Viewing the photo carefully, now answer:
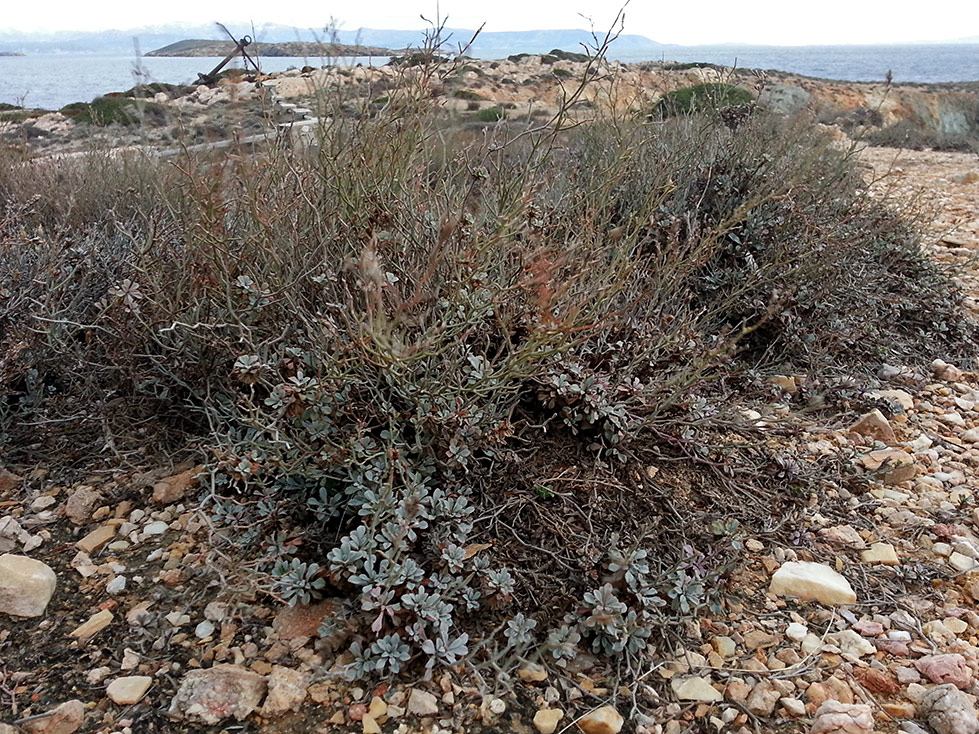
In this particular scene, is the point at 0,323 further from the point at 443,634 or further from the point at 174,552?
the point at 443,634

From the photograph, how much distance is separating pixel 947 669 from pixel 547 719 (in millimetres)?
959

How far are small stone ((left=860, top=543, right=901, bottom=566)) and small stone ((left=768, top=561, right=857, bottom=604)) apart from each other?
158 mm

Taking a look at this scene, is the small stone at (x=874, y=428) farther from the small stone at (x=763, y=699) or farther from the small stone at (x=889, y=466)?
the small stone at (x=763, y=699)

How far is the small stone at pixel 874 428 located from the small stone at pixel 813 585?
3.15 ft

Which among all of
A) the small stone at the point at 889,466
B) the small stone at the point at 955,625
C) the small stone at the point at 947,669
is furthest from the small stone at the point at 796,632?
the small stone at the point at 889,466

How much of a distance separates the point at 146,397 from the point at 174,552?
0.65 meters

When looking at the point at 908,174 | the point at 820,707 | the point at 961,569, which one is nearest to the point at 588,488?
the point at 820,707

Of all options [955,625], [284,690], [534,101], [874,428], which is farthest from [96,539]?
[534,101]

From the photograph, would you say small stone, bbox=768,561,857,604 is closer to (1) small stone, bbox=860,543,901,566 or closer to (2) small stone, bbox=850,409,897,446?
(1) small stone, bbox=860,543,901,566

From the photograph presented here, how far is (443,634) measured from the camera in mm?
1694

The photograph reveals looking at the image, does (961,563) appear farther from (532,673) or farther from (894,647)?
(532,673)

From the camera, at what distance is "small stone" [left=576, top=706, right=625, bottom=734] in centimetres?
163

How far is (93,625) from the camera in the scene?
1831mm

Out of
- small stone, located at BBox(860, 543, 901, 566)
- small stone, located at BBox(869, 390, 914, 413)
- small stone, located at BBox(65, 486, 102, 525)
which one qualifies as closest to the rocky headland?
small stone, located at BBox(65, 486, 102, 525)
